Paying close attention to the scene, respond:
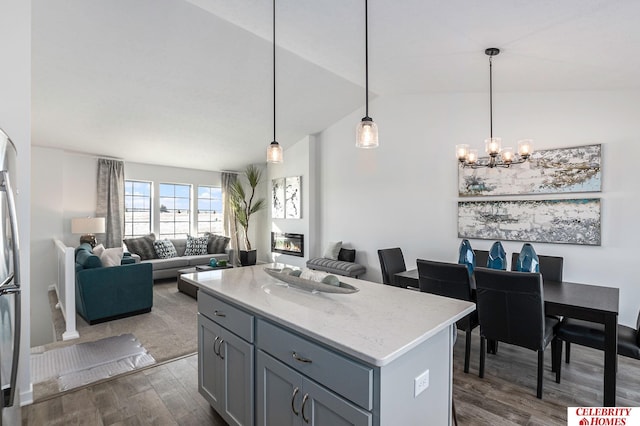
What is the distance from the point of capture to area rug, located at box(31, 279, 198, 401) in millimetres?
3047

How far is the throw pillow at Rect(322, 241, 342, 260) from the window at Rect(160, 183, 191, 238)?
3.59m

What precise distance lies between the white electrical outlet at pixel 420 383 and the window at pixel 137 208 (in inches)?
270

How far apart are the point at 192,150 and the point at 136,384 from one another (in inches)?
188

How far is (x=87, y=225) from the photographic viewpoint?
5.48m

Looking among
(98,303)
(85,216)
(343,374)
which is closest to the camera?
(343,374)

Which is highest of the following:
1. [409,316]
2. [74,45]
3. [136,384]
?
[74,45]

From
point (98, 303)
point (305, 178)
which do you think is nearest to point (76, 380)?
point (98, 303)

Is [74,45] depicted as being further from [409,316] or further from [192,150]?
[409,316]

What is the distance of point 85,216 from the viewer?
5953mm

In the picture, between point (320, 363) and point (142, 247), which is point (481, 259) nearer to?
point (320, 363)

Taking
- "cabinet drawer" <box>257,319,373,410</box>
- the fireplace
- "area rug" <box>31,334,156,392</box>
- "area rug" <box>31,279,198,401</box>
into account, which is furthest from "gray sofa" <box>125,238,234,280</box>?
"cabinet drawer" <box>257,319,373,410</box>

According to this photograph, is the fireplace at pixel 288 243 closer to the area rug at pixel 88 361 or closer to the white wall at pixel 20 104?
the area rug at pixel 88 361

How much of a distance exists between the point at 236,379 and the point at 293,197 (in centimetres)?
516

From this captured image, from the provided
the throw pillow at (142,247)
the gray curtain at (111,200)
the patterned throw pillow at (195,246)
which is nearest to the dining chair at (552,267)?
the patterned throw pillow at (195,246)
